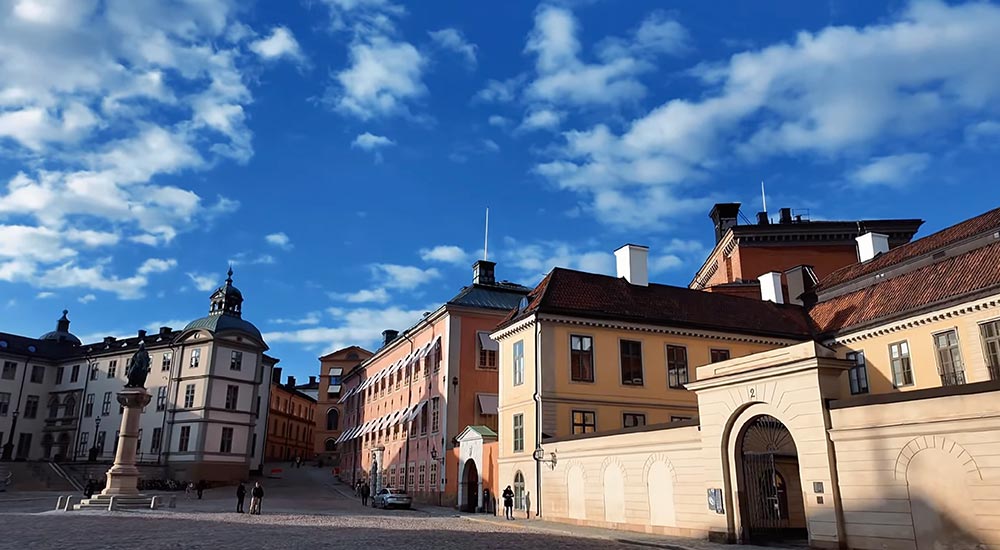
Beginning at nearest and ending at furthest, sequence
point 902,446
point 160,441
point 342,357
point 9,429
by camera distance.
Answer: point 902,446, point 160,441, point 9,429, point 342,357

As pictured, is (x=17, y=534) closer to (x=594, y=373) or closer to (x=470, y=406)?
(x=594, y=373)

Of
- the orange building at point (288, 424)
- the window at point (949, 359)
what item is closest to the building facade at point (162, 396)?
the orange building at point (288, 424)

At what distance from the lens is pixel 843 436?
16422mm

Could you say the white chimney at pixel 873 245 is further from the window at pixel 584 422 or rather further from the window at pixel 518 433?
the window at pixel 518 433

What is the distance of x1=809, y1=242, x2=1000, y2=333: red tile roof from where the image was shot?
24469mm

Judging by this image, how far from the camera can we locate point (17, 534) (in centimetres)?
1995

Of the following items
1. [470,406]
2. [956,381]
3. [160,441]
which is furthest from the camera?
[160,441]

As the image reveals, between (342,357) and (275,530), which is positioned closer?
(275,530)

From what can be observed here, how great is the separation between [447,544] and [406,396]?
30.6 metres

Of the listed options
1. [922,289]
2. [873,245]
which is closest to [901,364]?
[922,289]

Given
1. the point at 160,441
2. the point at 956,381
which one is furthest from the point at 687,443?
the point at 160,441

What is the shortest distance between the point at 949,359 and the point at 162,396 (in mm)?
58250

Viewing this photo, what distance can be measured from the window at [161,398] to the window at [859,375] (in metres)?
53.6

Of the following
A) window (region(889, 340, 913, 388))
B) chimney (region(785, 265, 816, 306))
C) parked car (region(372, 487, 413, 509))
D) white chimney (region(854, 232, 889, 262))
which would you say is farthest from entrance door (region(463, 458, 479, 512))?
white chimney (region(854, 232, 889, 262))
